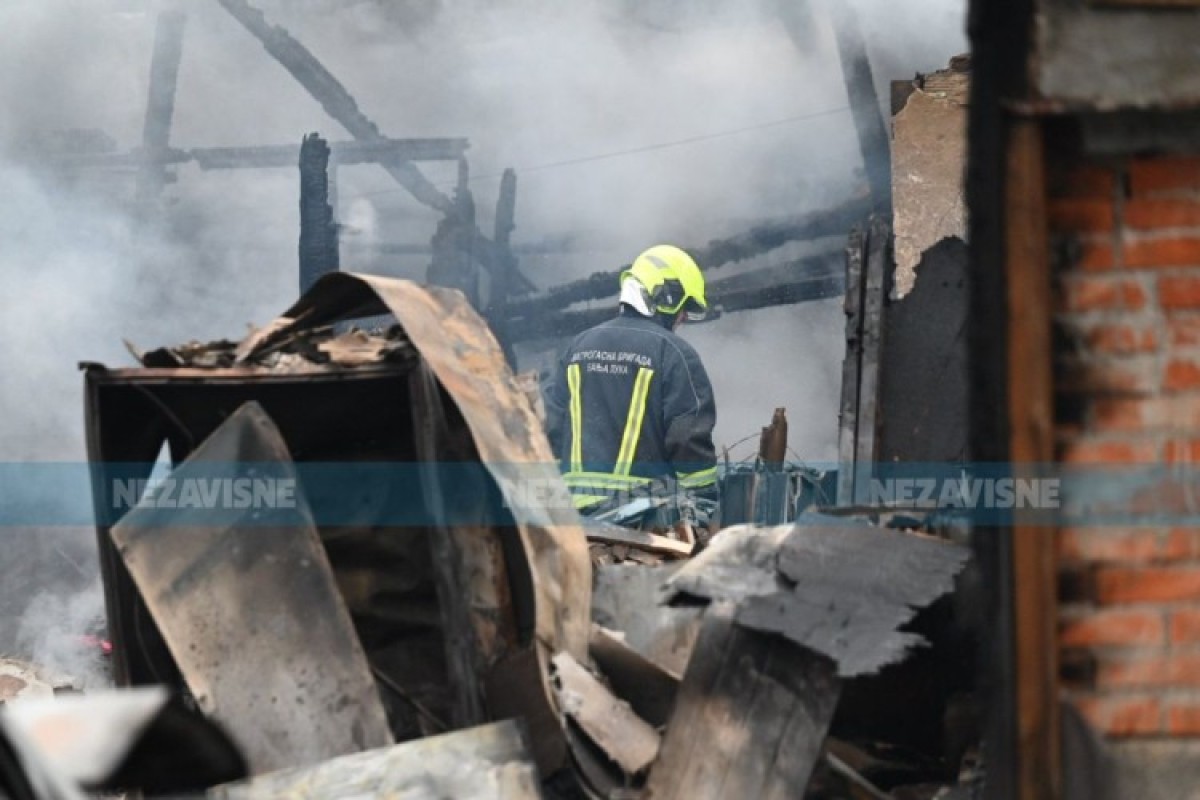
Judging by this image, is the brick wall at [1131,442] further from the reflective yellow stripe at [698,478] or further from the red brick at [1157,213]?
the reflective yellow stripe at [698,478]

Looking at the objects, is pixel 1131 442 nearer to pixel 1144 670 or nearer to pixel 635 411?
pixel 1144 670

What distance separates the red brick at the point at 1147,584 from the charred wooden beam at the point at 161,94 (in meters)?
19.0

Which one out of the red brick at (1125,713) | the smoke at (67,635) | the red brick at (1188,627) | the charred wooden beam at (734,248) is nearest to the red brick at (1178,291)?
the red brick at (1188,627)

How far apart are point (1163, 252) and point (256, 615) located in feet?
8.13

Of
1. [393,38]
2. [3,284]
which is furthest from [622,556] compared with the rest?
[393,38]

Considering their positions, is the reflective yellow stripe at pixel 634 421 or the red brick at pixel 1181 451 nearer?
the red brick at pixel 1181 451

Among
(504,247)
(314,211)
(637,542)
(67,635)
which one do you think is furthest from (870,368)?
(504,247)

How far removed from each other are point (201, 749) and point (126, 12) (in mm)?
21869

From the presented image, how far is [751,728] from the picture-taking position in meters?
4.14

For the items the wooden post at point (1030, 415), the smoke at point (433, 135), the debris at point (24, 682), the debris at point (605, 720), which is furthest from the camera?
the smoke at point (433, 135)

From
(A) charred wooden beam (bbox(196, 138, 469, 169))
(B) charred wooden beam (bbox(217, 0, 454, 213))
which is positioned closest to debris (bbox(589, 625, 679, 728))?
(A) charred wooden beam (bbox(196, 138, 469, 169))

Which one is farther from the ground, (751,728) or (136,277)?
(136,277)

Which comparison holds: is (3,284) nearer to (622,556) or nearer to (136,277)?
(136,277)

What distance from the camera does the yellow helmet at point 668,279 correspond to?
7898mm
